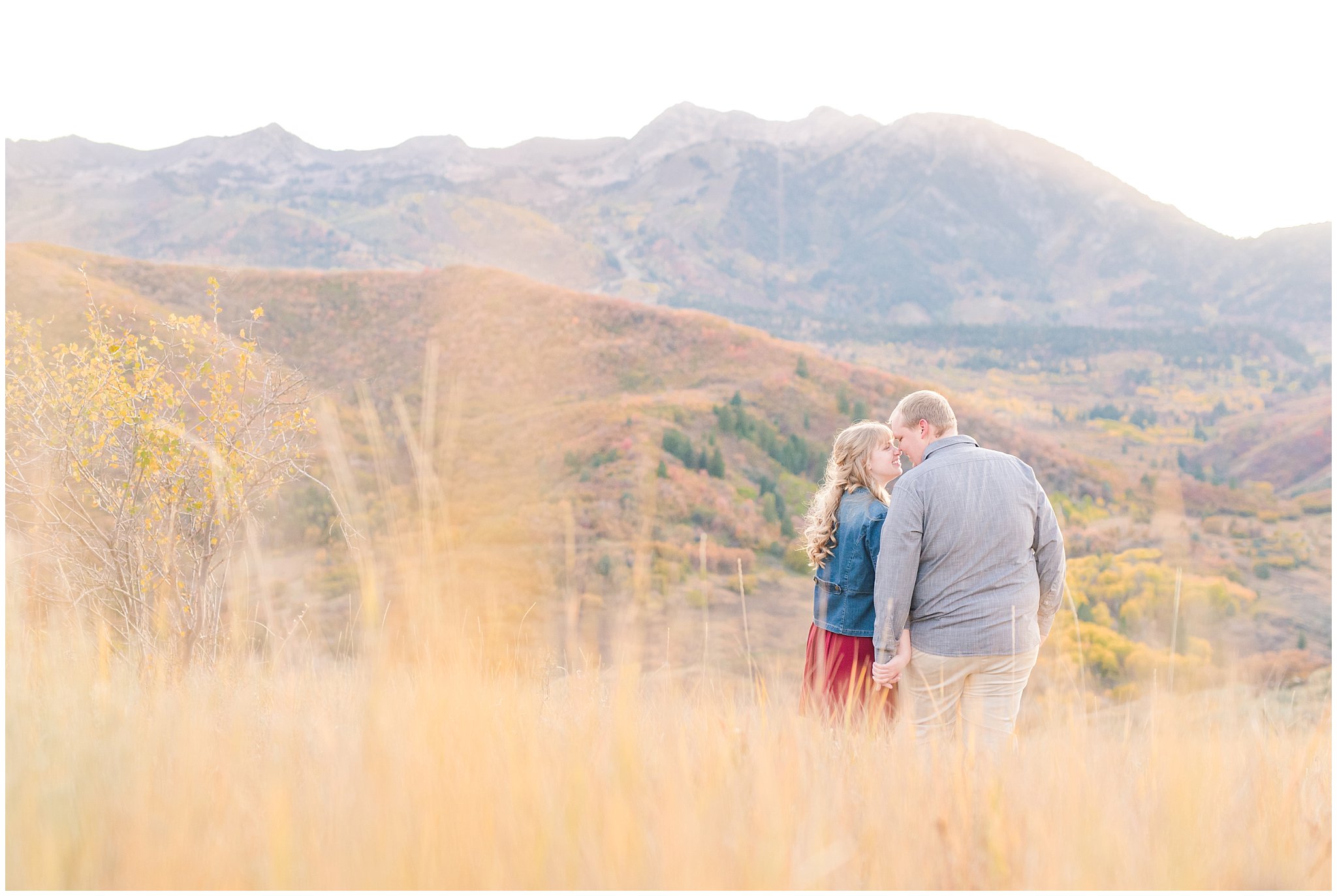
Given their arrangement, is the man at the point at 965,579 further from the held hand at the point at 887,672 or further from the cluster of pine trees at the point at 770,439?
the cluster of pine trees at the point at 770,439

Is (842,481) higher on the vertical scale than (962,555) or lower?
higher

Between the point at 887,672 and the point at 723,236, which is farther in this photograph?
the point at 723,236

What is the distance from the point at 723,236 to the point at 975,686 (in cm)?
17630

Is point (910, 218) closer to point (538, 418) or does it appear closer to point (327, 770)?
point (538, 418)

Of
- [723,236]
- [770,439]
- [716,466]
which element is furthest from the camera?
[723,236]

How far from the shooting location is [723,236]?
6791 inches

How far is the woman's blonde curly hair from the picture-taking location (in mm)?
2895

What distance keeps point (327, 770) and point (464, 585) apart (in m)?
11.6

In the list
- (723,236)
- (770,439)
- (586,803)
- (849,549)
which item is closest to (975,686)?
(849,549)

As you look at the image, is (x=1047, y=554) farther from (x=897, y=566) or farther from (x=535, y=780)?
(x=535, y=780)

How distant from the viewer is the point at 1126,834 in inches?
61.6

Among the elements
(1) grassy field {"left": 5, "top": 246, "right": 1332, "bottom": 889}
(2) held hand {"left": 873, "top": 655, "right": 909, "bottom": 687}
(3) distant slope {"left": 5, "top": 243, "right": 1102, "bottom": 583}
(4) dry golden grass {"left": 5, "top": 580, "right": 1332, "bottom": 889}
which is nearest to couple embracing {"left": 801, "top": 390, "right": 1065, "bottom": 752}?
(2) held hand {"left": 873, "top": 655, "right": 909, "bottom": 687}

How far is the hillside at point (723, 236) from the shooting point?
429 ft

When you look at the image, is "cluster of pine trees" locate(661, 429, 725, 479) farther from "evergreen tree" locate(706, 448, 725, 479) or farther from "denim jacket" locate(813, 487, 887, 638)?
"denim jacket" locate(813, 487, 887, 638)
